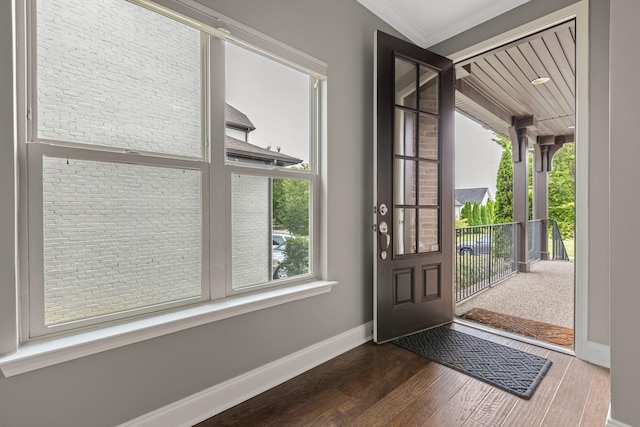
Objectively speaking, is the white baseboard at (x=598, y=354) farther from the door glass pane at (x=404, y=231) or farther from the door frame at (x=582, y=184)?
the door glass pane at (x=404, y=231)

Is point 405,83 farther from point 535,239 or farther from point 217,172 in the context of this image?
point 535,239

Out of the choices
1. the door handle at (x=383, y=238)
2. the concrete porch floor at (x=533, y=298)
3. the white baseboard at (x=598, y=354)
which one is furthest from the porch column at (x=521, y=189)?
the door handle at (x=383, y=238)

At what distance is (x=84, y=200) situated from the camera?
1.32 meters

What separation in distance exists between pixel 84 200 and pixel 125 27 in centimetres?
83

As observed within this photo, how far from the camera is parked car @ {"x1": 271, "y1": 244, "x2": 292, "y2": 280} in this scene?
2018mm

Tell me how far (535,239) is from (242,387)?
23.3 ft

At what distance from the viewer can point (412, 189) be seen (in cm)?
263

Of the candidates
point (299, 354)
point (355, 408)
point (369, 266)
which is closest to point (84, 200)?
point (299, 354)

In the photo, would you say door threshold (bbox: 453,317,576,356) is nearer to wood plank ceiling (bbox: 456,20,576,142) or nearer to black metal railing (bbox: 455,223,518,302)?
black metal railing (bbox: 455,223,518,302)

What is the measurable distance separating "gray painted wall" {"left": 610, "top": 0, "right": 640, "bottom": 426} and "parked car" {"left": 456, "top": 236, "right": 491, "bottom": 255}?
2.51 meters

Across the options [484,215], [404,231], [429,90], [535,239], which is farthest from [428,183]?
[484,215]

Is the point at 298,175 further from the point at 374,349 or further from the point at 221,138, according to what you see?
the point at 374,349

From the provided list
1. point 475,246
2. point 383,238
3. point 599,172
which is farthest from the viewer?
point 475,246

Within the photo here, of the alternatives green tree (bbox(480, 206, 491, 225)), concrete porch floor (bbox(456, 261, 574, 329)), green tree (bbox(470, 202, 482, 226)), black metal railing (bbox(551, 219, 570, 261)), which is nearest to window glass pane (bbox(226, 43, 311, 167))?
concrete porch floor (bbox(456, 261, 574, 329))
